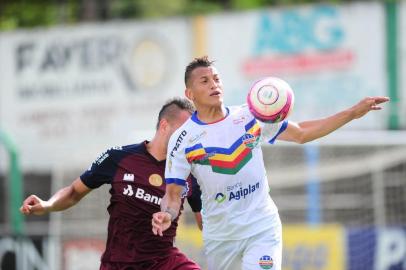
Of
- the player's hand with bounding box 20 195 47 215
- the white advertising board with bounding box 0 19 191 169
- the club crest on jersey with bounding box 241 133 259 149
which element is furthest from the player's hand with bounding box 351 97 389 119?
the white advertising board with bounding box 0 19 191 169

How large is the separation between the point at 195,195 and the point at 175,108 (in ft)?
2.13

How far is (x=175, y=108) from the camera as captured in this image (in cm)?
685

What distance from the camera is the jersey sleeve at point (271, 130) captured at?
629 cm

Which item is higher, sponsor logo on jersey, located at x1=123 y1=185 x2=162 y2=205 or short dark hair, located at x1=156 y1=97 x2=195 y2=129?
short dark hair, located at x1=156 y1=97 x2=195 y2=129

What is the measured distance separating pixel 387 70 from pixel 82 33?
6.43 metres

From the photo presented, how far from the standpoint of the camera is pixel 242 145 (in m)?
6.27

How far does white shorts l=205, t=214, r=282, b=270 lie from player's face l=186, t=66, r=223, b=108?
0.94 meters

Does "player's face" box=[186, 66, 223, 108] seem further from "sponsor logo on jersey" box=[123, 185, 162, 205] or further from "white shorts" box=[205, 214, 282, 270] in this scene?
"white shorts" box=[205, 214, 282, 270]

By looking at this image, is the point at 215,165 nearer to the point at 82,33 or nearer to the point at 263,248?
the point at 263,248

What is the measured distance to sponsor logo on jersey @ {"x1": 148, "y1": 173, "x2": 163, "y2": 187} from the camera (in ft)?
22.0

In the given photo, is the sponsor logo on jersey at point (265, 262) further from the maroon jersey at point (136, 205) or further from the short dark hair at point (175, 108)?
the short dark hair at point (175, 108)

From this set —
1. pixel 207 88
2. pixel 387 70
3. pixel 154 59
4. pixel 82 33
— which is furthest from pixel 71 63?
pixel 207 88

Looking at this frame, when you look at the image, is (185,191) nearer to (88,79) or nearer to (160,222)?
(160,222)

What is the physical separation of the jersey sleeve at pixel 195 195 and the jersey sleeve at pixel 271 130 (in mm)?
686
